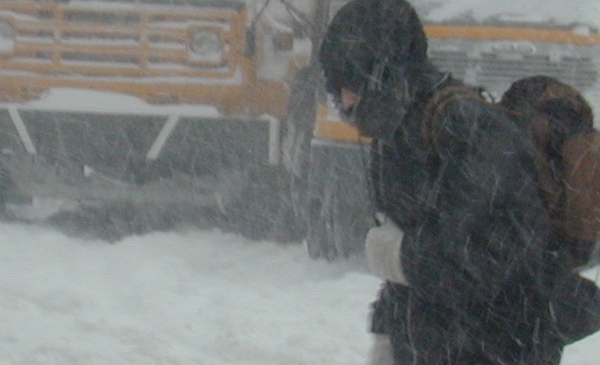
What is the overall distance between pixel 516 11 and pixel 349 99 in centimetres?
490

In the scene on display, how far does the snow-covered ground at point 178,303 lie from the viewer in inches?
231

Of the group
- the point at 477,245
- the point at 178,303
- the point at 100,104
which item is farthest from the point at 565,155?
the point at 100,104

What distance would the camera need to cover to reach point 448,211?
229 centimetres

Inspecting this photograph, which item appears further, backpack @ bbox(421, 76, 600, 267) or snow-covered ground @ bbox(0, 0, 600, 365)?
snow-covered ground @ bbox(0, 0, 600, 365)

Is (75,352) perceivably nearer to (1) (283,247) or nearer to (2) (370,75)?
(1) (283,247)

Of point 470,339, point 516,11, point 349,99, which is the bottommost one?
point 516,11

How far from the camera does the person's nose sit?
8.12ft

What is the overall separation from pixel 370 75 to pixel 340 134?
4.69 m

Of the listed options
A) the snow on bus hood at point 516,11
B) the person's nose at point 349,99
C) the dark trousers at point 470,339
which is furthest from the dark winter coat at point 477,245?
the snow on bus hood at point 516,11

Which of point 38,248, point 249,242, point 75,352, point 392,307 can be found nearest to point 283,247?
point 249,242

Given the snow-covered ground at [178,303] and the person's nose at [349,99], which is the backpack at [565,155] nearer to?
the person's nose at [349,99]

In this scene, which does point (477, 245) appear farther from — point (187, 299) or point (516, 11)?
point (516, 11)

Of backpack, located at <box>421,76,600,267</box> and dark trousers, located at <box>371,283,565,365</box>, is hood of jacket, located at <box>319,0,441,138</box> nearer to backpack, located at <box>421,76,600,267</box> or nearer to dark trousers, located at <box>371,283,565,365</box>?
backpack, located at <box>421,76,600,267</box>

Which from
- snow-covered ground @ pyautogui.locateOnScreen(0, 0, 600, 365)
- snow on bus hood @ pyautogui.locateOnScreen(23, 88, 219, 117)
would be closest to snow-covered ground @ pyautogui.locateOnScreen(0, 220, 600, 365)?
snow-covered ground @ pyautogui.locateOnScreen(0, 0, 600, 365)
